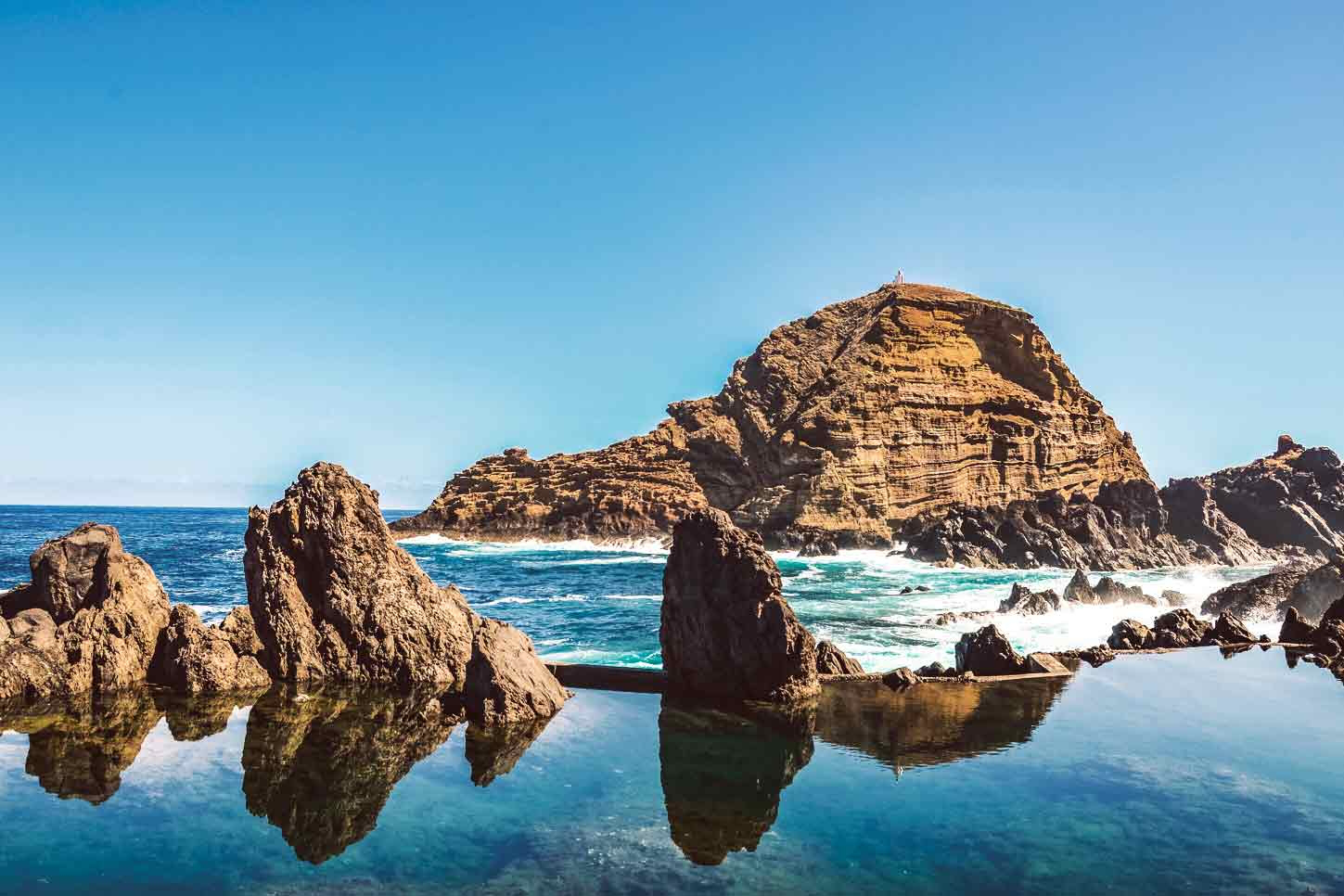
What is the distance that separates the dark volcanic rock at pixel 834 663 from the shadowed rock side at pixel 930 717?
2.38ft

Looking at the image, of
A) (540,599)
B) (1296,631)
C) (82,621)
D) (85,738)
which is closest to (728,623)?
(85,738)

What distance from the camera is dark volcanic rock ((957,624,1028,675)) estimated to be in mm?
19078

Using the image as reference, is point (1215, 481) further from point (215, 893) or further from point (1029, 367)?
point (215, 893)

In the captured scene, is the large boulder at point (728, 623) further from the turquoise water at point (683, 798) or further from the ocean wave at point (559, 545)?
the ocean wave at point (559, 545)

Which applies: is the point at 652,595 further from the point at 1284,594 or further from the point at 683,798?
the point at 683,798

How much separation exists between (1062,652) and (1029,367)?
88583mm

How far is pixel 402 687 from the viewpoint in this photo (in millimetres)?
17156

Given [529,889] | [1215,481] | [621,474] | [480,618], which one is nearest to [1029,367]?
[1215,481]

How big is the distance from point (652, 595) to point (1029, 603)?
16.6 m

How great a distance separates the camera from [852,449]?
88.1 metres

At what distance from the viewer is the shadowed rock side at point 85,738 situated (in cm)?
1145

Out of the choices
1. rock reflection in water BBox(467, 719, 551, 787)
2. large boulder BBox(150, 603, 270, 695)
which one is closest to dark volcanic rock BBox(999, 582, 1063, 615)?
A: rock reflection in water BBox(467, 719, 551, 787)

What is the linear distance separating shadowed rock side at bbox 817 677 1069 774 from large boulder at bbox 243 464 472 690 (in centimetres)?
787

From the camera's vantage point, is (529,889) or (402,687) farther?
(402,687)
